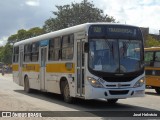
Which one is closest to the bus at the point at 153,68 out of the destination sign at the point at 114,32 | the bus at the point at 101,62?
the bus at the point at 101,62

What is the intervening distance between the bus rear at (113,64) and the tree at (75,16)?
47.4 m

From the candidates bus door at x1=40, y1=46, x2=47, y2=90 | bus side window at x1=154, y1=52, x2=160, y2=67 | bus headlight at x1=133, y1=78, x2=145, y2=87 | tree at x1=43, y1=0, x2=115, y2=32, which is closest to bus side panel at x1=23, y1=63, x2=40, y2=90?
bus door at x1=40, y1=46, x2=47, y2=90

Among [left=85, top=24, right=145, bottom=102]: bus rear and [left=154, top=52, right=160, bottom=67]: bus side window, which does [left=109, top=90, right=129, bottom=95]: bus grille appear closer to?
[left=85, top=24, right=145, bottom=102]: bus rear

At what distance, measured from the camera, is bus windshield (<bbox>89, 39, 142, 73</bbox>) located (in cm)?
1441

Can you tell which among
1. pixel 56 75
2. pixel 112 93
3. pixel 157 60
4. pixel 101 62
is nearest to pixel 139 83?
pixel 112 93

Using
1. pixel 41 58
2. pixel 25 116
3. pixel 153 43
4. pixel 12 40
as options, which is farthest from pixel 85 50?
pixel 12 40

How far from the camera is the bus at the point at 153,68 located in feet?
73.8

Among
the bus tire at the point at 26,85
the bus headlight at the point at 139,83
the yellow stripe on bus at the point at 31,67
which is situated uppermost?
the yellow stripe on bus at the point at 31,67

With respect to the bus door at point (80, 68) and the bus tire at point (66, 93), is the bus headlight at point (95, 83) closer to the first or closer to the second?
the bus door at point (80, 68)

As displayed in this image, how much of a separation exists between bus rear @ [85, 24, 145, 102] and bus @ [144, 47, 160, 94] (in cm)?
759

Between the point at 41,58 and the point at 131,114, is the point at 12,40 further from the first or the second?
the point at 131,114

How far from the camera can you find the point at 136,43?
50.2 feet

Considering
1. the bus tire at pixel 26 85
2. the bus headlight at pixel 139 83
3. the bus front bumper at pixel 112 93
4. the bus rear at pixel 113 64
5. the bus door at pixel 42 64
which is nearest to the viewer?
the bus front bumper at pixel 112 93

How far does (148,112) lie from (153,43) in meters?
69.0
